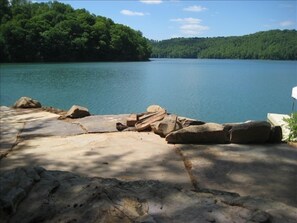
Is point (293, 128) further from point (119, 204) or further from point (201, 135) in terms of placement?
point (119, 204)

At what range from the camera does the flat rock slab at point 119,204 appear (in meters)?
1.70

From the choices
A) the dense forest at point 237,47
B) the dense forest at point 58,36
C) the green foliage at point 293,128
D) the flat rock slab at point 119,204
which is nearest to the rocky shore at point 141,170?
the flat rock slab at point 119,204

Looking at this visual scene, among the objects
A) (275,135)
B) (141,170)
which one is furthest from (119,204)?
(275,135)

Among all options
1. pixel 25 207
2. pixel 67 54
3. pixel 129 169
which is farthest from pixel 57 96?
pixel 67 54

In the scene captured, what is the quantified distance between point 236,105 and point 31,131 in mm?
17174

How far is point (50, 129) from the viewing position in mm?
5605

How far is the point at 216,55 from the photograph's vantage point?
13962 centimetres

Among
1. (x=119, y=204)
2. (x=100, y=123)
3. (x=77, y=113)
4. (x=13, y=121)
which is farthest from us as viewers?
(x=77, y=113)

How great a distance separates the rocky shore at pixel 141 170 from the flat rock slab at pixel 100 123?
17mm

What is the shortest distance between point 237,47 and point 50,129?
415 feet

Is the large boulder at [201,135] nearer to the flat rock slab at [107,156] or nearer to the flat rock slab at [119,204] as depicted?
the flat rock slab at [107,156]

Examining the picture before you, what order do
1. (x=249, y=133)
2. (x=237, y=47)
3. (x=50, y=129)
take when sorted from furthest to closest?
(x=237, y=47), (x=50, y=129), (x=249, y=133)

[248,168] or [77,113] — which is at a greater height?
[248,168]

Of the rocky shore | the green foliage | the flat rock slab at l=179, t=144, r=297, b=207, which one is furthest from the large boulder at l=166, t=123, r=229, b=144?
the green foliage
